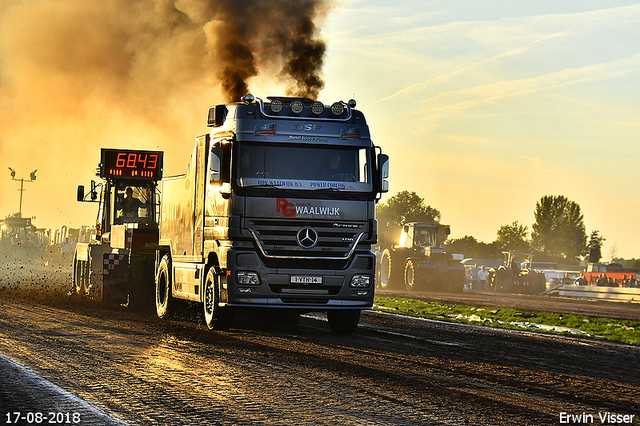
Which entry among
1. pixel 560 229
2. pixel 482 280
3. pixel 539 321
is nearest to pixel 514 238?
pixel 560 229

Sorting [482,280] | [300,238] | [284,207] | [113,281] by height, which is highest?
[284,207]

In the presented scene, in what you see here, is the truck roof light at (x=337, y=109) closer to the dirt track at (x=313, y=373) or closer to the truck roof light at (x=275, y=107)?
the truck roof light at (x=275, y=107)

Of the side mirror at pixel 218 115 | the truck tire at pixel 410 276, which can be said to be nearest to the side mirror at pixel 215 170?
the side mirror at pixel 218 115

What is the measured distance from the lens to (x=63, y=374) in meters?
8.24

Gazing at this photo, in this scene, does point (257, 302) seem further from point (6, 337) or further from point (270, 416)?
point (270, 416)

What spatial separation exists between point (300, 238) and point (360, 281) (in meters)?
1.30

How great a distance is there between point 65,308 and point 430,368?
1116 centimetres

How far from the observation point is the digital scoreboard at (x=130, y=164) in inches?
890

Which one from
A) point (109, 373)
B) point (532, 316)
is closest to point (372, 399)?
point (109, 373)

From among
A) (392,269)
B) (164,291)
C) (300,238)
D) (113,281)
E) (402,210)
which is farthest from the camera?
(402,210)

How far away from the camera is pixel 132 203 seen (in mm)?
23062

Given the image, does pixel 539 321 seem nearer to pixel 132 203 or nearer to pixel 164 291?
pixel 164 291

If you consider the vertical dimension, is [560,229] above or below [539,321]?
above

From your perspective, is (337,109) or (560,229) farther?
(560,229)
